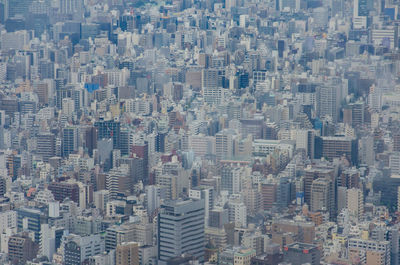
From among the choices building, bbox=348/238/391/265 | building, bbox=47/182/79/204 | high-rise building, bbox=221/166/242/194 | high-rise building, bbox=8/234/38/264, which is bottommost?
high-rise building, bbox=8/234/38/264

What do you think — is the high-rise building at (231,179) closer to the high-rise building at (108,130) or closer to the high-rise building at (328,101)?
the high-rise building at (108,130)

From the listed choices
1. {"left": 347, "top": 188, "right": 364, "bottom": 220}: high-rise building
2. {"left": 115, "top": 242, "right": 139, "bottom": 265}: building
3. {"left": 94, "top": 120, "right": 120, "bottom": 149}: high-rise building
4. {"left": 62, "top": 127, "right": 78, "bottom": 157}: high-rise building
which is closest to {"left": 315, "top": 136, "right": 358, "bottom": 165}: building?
{"left": 347, "top": 188, "right": 364, "bottom": 220}: high-rise building

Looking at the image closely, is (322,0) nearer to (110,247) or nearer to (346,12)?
(346,12)

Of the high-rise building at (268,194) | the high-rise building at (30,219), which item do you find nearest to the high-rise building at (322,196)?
the high-rise building at (268,194)

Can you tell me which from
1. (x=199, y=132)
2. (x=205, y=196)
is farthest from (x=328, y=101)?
(x=205, y=196)

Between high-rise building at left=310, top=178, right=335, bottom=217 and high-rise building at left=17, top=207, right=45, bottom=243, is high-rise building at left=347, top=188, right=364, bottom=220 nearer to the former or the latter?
high-rise building at left=310, top=178, right=335, bottom=217

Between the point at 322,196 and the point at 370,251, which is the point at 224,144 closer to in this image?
the point at 322,196

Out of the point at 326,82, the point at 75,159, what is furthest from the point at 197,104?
the point at 75,159
